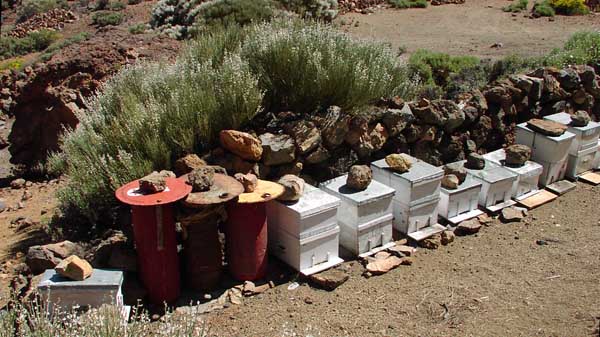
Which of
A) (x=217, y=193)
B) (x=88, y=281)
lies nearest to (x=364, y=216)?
(x=217, y=193)

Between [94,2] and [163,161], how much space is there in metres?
20.2

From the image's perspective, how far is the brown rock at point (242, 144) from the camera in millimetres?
4953

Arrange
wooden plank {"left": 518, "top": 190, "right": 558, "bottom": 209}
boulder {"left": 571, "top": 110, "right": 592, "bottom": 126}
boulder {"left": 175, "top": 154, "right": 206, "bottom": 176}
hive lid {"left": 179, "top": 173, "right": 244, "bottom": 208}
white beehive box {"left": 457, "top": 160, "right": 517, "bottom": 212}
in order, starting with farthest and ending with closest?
boulder {"left": 571, "top": 110, "right": 592, "bottom": 126} < wooden plank {"left": 518, "top": 190, "right": 558, "bottom": 209} < white beehive box {"left": 457, "top": 160, "right": 517, "bottom": 212} < boulder {"left": 175, "top": 154, "right": 206, "bottom": 176} < hive lid {"left": 179, "top": 173, "right": 244, "bottom": 208}

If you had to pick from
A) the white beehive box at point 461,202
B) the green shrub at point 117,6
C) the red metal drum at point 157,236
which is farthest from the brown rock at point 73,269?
the green shrub at point 117,6

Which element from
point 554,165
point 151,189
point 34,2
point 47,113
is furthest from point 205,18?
point 34,2

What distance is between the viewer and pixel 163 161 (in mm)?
4922

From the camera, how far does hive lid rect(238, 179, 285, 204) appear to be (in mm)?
4316

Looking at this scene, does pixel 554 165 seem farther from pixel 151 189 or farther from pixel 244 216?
pixel 151 189

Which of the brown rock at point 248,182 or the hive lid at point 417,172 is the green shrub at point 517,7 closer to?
the hive lid at point 417,172

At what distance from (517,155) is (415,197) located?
1.40 meters

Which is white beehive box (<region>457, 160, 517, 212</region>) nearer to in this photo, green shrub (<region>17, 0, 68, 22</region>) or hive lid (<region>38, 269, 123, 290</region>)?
hive lid (<region>38, 269, 123, 290</region>)

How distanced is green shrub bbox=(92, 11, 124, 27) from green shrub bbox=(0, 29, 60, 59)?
142cm

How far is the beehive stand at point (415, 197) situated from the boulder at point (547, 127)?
1.57 metres

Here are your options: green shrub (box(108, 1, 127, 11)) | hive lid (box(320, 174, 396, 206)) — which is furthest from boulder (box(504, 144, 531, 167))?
green shrub (box(108, 1, 127, 11))
